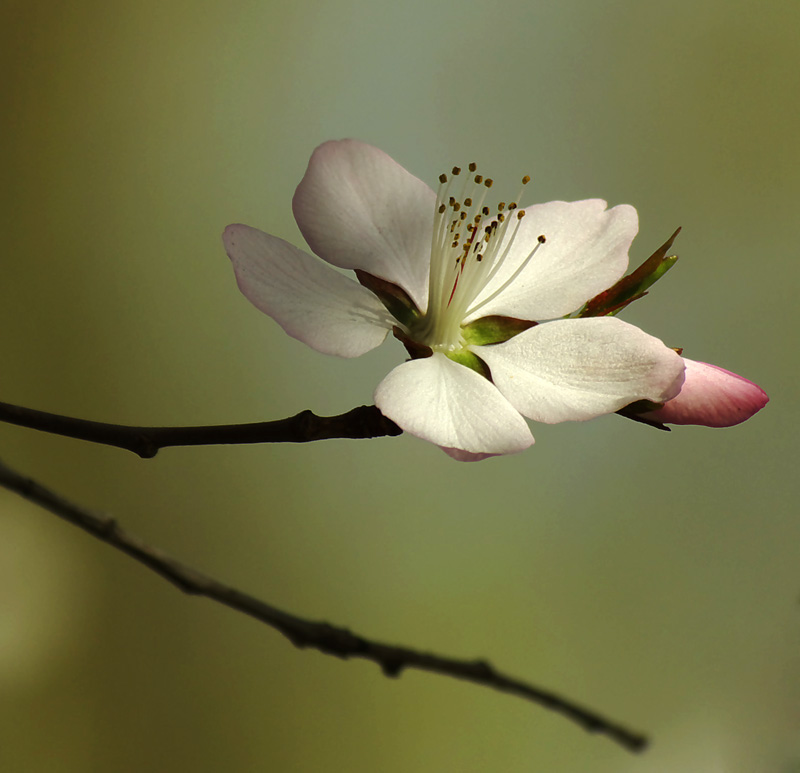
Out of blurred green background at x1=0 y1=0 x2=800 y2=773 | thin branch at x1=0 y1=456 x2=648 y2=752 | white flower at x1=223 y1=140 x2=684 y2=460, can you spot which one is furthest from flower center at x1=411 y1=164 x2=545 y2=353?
blurred green background at x1=0 y1=0 x2=800 y2=773

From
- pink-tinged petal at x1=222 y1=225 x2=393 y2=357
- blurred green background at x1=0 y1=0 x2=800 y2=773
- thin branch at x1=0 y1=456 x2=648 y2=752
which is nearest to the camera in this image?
thin branch at x1=0 y1=456 x2=648 y2=752

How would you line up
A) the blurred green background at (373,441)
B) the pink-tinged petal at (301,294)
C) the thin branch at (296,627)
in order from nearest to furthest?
the thin branch at (296,627) < the pink-tinged petal at (301,294) < the blurred green background at (373,441)

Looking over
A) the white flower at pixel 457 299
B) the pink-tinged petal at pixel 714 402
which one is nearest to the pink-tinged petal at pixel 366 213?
the white flower at pixel 457 299

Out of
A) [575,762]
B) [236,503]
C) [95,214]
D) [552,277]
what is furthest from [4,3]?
[575,762]

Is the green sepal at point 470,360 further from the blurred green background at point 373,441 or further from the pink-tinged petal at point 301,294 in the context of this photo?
the blurred green background at point 373,441

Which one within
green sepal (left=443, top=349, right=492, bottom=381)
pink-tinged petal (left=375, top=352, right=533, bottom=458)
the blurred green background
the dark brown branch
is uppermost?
pink-tinged petal (left=375, top=352, right=533, bottom=458)

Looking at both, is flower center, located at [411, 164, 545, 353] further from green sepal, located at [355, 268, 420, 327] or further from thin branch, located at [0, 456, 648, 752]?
thin branch, located at [0, 456, 648, 752]

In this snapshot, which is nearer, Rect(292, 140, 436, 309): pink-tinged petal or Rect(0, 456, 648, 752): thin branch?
Rect(0, 456, 648, 752): thin branch
